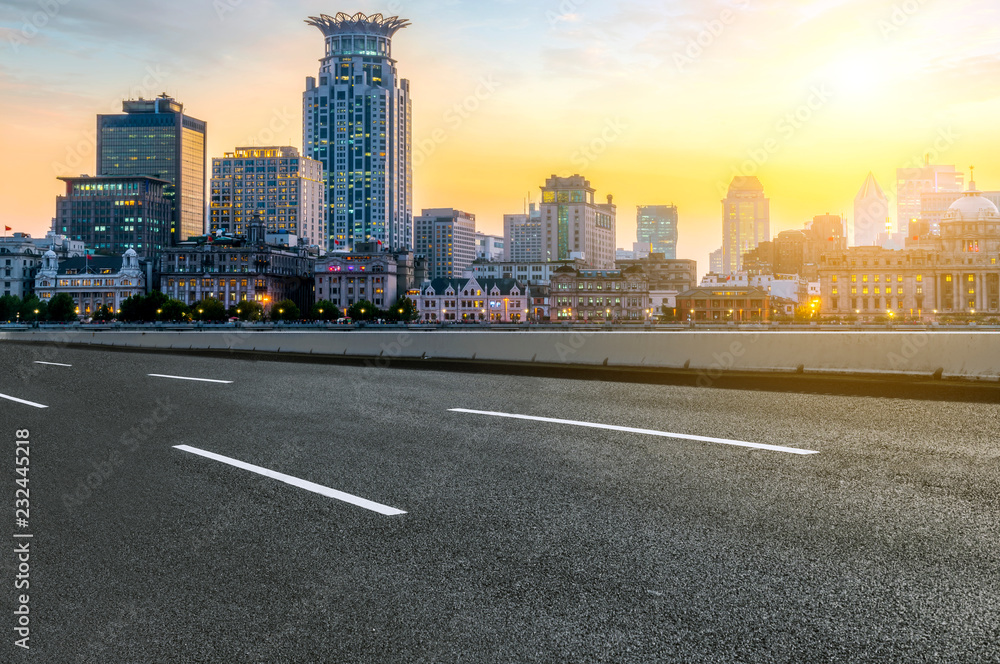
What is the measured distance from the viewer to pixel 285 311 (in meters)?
171

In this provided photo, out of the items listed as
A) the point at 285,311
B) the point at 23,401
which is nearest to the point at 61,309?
the point at 285,311

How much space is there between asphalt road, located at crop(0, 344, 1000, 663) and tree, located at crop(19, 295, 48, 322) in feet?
597

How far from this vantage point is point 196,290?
19400cm

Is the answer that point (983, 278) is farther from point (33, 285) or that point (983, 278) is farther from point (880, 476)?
point (33, 285)

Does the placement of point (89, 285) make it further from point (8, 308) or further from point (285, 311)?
point (285, 311)

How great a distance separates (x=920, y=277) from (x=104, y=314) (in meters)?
192

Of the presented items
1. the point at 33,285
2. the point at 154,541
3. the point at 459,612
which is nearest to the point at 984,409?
the point at 459,612

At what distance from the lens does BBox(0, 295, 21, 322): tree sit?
164625mm

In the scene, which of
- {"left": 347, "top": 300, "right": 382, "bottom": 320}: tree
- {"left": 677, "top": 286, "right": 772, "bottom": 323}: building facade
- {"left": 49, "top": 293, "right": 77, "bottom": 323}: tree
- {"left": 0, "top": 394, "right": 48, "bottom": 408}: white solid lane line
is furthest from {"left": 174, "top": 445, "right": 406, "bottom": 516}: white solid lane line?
{"left": 49, "top": 293, "right": 77, "bottom": 323}: tree

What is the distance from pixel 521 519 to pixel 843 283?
20127 centimetres

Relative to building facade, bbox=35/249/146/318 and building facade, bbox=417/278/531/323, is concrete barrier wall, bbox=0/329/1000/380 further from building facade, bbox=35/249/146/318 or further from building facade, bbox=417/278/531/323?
building facade, bbox=35/249/146/318

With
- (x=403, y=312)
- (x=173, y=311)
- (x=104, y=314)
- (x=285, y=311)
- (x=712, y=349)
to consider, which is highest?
(x=285, y=311)

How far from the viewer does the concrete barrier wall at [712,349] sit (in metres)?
14.5

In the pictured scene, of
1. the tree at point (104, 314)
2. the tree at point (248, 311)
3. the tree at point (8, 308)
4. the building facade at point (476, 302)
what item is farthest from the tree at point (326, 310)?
the tree at point (8, 308)
